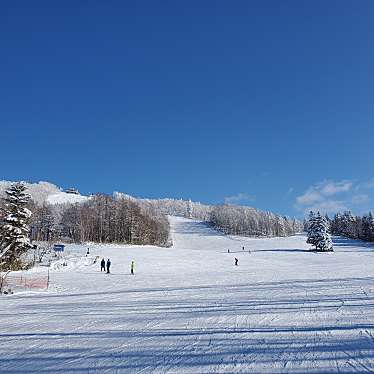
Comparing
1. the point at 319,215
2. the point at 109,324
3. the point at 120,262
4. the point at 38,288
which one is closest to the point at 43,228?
the point at 120,262

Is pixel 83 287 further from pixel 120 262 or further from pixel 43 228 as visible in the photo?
pixel 43 228

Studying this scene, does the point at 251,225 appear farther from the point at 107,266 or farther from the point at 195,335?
the point at 195,335

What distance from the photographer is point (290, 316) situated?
1088 centimetres

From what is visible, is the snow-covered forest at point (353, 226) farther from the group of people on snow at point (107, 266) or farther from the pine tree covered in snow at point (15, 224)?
the pine tree covered in snow at point (15, 224)

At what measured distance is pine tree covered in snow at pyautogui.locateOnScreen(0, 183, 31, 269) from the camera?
114 ft

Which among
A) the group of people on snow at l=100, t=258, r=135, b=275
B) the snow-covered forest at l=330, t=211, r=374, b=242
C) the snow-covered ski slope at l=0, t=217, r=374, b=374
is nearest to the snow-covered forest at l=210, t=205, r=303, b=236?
the snow-covered forest at l=330, t=211, r=374, b=242

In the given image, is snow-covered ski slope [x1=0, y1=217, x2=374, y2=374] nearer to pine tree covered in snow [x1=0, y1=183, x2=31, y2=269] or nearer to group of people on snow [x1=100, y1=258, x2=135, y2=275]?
group of people on snow [x1=100, y1=258, x2=135, y2=275]

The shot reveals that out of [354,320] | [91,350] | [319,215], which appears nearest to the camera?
[91,350]

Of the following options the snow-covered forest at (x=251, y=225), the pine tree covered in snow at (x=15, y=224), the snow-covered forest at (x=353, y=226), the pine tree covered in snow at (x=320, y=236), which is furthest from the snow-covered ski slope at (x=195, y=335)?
the snow-covered forest at (x=251, y=225)

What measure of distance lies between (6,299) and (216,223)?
158m

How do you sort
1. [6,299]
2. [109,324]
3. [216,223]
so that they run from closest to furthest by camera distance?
[109,324]
[6,299]
[216,223]

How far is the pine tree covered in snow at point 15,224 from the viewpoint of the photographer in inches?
1373

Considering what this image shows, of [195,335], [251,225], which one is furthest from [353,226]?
[195,335]

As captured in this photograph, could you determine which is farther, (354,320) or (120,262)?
(120,262)
